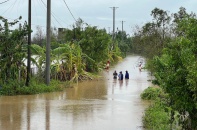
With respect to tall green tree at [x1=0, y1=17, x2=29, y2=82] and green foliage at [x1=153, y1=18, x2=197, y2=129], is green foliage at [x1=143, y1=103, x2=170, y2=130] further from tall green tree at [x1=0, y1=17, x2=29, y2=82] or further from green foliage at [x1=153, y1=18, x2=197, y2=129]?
tall green tree at [x1=0, y1=17, x2=29, y2=82]

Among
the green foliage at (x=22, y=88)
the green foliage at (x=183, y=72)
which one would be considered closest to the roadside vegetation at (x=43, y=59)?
the green foliage at (x=22, y=88)

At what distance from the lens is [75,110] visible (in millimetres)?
16500

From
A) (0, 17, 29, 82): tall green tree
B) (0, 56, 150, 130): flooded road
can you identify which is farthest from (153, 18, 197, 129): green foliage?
(0, 17, 29, 82): tall green tree

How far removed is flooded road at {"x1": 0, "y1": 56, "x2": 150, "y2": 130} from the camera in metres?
13.4

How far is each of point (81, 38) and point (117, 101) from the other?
1988 centimetres

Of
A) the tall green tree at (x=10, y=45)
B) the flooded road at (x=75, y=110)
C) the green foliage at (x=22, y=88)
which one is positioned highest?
the tall green tree at (x=10, y=45)

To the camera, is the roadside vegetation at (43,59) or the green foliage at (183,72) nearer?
the green foliage at (183,72)

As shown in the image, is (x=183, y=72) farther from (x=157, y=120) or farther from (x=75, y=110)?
(x=75, y=110)

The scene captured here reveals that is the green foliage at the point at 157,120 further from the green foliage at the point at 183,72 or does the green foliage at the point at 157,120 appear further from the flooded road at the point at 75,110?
the green foliage at the point at 183,72

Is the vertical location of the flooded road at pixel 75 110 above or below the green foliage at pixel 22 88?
below

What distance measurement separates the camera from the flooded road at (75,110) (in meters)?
13.4

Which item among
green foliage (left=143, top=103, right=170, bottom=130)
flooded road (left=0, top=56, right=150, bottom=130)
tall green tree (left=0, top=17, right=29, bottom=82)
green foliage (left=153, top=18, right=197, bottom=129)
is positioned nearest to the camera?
green foliage (left=153, top=18, right=197, bottom=129)

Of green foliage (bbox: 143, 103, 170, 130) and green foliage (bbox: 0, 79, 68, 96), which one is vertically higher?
green foliage (bbox: 0, 79, 68, 96)

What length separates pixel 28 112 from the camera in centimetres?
1598
